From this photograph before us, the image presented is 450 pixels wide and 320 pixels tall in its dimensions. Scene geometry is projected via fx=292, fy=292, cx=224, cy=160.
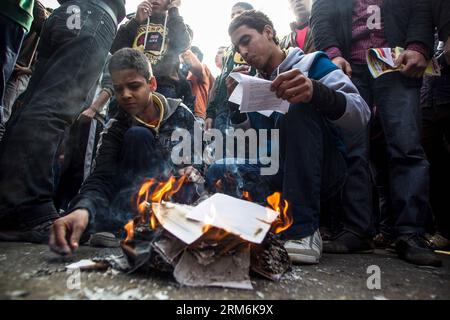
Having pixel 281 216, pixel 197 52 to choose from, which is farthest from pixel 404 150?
pixel 197 52

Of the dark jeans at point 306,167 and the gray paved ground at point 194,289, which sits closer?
the gray paved ground at point 194,289

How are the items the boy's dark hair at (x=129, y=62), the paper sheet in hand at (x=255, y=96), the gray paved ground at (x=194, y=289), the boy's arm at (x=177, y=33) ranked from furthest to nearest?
the boy's arm at (x=177, y=33)
the boy's dark hair at (x=129, y=62)
the paper sheet in hand at (x=255, y=96)
the gray paved ground at (x=194, y=289)

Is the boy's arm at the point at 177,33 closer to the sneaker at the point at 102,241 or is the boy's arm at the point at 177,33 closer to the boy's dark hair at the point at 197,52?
the boy's dark hair at the point at 197,52

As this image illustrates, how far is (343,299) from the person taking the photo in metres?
→ 0.90

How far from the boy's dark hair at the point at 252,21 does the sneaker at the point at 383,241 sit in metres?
1.73

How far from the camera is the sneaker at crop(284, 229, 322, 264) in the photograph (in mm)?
1308

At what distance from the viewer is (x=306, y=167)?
148 cm

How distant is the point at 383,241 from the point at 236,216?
1.76m

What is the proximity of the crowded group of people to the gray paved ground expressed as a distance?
126 mm

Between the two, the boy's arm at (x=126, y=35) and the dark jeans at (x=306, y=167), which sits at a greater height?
the boy's arm at (x=126, y=35)

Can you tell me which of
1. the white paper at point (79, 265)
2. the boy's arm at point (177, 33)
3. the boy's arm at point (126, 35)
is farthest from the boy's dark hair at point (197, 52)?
the white paper at point (79, 265)

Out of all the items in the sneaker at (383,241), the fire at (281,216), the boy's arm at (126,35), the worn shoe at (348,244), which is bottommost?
the sneaker at (383,241)

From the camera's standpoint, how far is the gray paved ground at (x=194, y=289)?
852 millimetres

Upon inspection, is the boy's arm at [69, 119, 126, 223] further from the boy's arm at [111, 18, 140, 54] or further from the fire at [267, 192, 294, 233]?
the boy's arm at [111, 18, 140, 54]
